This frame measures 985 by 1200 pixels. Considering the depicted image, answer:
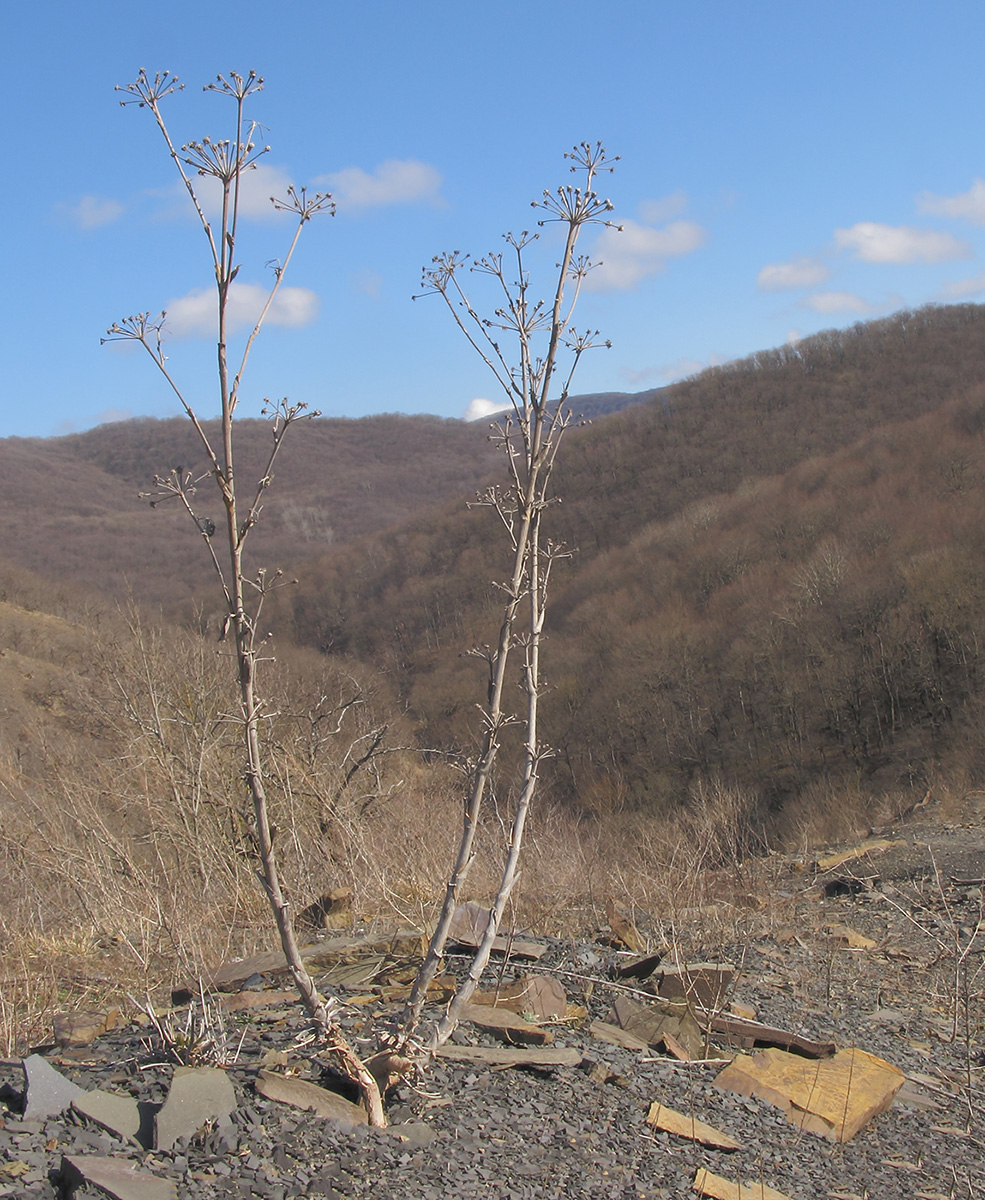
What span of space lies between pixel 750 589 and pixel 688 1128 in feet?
180

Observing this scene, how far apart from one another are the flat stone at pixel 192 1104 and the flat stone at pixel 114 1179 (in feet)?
0.57

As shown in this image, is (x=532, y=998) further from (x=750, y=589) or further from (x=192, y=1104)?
(x=750, y=589)

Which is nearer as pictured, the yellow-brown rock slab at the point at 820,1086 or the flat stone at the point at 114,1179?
the flat stone at the point at 114,1179

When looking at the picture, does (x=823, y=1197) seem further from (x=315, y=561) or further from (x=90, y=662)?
(x=315, y=561)

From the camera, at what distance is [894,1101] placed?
421cm

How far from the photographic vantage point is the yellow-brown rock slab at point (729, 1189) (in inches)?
119

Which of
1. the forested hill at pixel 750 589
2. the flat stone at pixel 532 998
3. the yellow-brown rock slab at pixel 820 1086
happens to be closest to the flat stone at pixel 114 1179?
the flat stone at pixel 532 998

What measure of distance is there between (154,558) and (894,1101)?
97.5 metres

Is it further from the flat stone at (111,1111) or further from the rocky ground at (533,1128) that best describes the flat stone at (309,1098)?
the flat stone at (111,1111)

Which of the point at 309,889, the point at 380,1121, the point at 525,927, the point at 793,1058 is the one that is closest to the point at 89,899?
the point at 309,889

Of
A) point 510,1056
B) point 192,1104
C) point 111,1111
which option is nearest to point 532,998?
point 510,1056

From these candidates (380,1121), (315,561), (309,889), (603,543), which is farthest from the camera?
(315,561)

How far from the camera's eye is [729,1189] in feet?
10.1

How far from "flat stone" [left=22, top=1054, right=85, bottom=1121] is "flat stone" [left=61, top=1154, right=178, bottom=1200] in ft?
0.87
